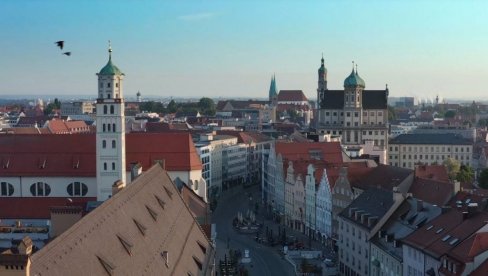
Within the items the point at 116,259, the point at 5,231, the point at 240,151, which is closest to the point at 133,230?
the point at 116,259

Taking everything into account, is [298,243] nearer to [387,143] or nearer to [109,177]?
[109,177]

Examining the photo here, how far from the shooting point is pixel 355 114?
15738cm

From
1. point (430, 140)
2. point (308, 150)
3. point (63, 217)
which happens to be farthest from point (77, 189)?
point (430, 140)

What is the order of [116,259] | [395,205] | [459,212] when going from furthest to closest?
[395,205] → [459,212] → [116,259]

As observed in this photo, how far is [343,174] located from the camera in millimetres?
86375

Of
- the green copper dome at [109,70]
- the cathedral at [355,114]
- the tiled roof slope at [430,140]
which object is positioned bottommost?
the tiled roof slope at [430,140]

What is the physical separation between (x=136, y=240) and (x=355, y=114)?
123 meters

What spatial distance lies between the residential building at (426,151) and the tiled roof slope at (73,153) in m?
82.1

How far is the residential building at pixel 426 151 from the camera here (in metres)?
164

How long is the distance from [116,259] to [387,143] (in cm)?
13131

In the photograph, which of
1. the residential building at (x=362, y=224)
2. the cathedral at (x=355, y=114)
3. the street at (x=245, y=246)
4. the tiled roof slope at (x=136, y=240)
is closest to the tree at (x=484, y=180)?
the street at (x=245, y=246)

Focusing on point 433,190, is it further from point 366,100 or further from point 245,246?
point 366,100

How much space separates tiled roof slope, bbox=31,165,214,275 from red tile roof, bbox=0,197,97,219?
90.1 ft

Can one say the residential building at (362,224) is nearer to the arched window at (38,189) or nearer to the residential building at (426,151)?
the arched window at (38,189)
